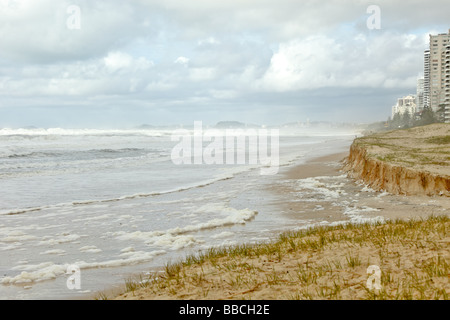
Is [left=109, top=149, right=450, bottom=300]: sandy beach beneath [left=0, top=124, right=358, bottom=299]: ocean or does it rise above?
above

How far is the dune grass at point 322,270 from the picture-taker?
5152 millimetres

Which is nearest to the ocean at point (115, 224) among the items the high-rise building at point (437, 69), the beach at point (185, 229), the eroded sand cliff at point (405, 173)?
the beach at point (185, 229)


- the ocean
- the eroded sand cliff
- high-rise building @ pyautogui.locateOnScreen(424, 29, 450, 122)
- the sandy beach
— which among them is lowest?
the ocean

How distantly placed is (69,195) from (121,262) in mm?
10139

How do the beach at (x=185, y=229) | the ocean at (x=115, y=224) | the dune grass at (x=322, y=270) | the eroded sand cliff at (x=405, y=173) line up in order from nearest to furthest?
the dune grass at (x=322, y=270) < the beach at (x=185, y=229) < the ocean at (x=115, y=224) < the eroded sand cliff at (x=405, y=173)

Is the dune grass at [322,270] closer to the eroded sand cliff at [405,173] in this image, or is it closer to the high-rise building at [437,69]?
the eroded sand cliff at [405,173]

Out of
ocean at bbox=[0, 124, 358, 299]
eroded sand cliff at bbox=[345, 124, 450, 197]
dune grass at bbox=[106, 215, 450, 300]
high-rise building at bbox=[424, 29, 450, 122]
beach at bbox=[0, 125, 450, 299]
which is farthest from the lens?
high-rise building at bbox=[424, 29, 450, 122]

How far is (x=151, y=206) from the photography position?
14.3 meters

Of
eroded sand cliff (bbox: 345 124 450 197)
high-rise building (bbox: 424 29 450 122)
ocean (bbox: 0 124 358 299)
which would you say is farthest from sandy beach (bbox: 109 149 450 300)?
high-rise building (bbox: 424 29 450 122)

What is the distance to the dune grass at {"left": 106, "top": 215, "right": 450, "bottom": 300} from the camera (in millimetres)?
5152

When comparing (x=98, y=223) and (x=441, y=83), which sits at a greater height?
(x=441, y=83)

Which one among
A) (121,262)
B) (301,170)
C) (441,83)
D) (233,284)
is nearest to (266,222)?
(121,262)

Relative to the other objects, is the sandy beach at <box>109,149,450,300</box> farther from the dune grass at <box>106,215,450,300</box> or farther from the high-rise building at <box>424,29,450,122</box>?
the high-rise building at <box>424,29,450,122</box>
